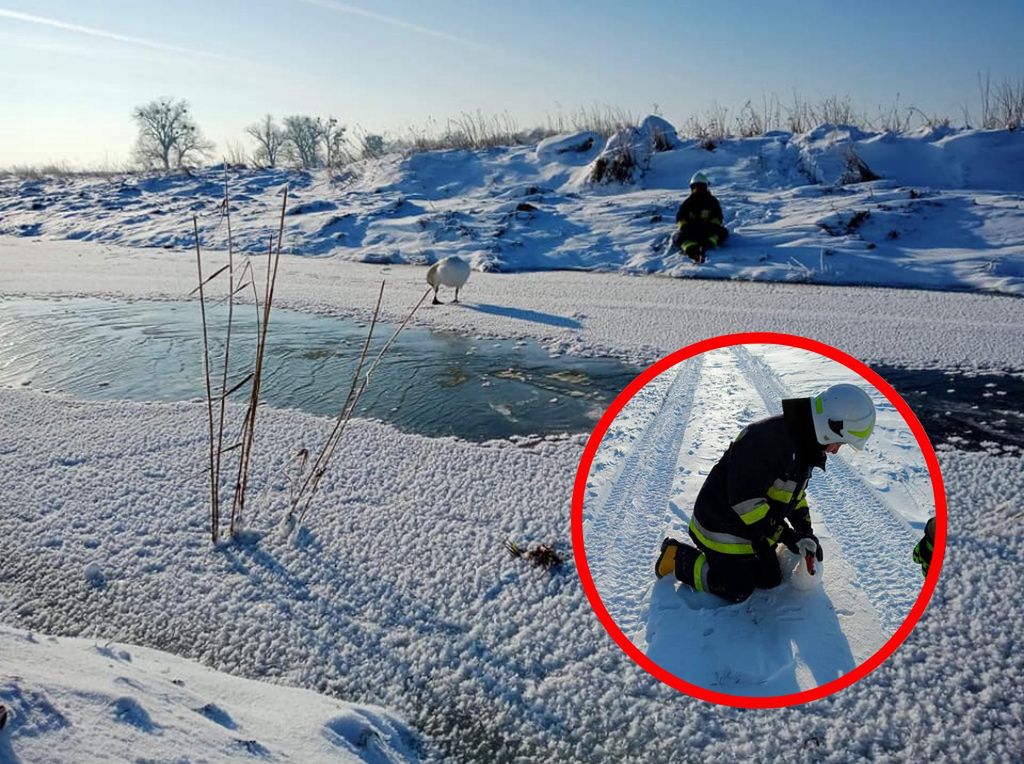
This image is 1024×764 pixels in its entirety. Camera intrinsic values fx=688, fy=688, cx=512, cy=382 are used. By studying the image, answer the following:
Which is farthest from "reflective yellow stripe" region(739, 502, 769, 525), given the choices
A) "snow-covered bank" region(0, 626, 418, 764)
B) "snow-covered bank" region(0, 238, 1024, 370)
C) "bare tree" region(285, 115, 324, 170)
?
"bare tree" region(285, 115, 324, 170)

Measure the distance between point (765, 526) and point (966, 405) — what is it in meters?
3.32

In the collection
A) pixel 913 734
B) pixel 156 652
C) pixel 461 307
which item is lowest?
pixel 913 734

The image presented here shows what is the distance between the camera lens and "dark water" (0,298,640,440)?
4.21m

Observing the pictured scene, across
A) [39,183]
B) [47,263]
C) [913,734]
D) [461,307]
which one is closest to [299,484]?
[913,734]

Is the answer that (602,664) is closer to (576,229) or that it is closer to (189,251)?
(576,229)

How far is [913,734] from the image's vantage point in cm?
176

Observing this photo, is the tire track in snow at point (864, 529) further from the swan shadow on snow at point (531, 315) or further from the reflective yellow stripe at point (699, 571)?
the swan shadow on snow at point (531, 315)

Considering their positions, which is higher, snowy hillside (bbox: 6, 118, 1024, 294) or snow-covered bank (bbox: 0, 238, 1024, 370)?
snowy hillside (bbox: 6, 118, 1024, 294)

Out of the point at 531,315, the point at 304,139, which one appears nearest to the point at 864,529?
the point at 531,315

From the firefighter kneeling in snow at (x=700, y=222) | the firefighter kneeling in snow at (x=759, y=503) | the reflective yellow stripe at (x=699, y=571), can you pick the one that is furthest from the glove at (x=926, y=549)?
the firefighter kneeling in snow at (x=700, y=222)

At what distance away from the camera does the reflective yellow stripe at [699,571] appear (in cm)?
152

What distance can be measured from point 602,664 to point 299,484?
1745 millimetres

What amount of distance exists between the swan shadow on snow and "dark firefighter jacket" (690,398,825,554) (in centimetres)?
457

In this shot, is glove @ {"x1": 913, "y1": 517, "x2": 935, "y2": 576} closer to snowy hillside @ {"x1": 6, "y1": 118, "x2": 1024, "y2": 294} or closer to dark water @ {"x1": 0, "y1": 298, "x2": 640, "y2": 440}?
dark water @ {"x1": 0, "y1": 298, "x2": 640, "y2": 440}
